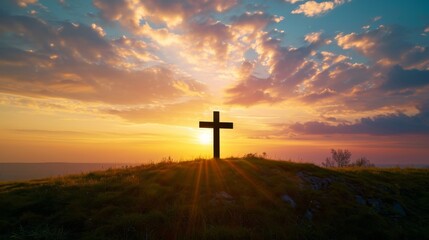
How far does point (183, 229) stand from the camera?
9.70 meters

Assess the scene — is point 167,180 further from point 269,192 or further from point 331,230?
point 331,230

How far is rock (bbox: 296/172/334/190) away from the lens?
14190 mm

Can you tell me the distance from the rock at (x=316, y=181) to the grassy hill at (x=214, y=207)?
0.16 feet

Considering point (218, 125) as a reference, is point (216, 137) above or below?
below

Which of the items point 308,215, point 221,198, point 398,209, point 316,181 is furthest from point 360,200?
point 221,198

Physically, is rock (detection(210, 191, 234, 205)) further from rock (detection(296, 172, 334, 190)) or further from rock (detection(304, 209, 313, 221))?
rock (detection(296, 172, 334, 190))

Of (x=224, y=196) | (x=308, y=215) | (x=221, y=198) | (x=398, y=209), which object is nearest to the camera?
(x=308, y=215)

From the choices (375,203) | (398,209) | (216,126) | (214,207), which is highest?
(216,126)

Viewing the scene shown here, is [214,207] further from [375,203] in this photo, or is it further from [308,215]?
[375,203]

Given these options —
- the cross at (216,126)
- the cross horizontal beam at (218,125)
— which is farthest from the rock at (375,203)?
the cross horizontal beam at (218,125)

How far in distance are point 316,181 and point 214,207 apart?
6156 mm

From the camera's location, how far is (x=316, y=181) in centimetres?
1473

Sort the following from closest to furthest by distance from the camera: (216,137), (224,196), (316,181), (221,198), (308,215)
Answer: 1. (308,215)
2. (221,198)
3. (224,196)
4. (316,181)
5. (216,137)

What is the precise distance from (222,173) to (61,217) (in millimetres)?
7173
